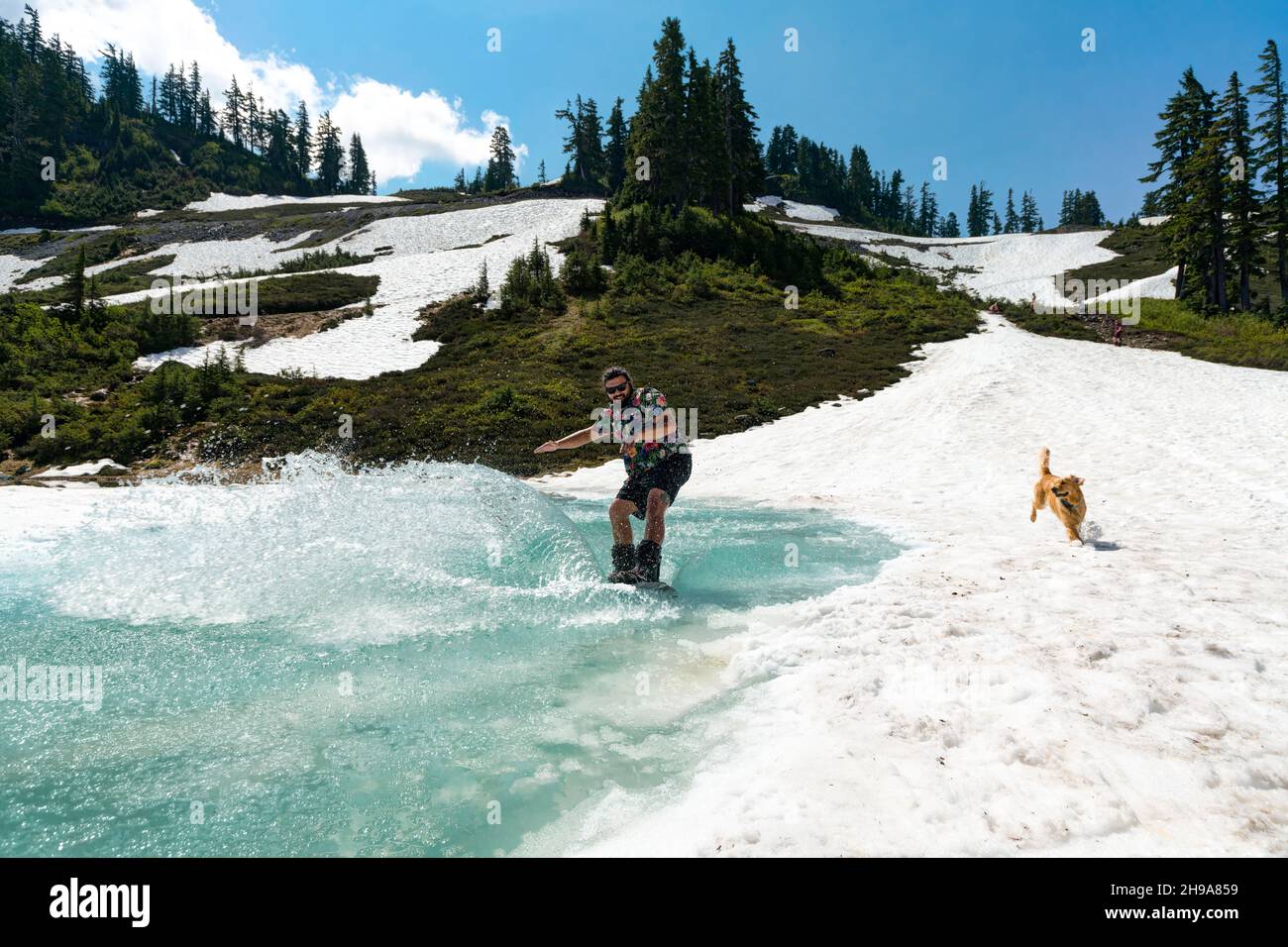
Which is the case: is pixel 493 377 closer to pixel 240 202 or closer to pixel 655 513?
pixel 655 513

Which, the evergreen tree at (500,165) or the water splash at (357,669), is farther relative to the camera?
the evergreen tree at (500,165)

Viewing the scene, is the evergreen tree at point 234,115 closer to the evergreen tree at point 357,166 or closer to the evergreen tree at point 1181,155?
the evergreen tree at point 357,166

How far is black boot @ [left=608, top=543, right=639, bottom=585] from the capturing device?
6.66 m

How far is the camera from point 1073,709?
3451 mm

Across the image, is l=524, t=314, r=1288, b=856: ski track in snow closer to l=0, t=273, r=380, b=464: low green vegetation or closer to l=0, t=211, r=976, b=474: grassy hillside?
l=0, t=211, r=976, b=474: grassy hillside

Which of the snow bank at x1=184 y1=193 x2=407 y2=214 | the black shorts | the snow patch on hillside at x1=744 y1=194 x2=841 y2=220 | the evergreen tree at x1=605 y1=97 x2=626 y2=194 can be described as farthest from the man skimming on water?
the snow patch on hillside at x1=744 y1=194 x2=841 y2=220

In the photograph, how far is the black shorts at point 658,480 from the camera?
6574 mm

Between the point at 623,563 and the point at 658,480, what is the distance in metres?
0.96

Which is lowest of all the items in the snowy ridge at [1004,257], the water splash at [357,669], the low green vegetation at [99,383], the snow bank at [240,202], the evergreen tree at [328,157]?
the water splash at [357,669]

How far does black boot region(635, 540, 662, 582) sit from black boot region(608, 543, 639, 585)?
0.09 m

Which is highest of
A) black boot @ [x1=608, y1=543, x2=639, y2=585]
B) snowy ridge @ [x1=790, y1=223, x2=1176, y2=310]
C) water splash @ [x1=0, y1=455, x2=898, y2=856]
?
snowy ridge @ [x1=790, y1=223, x2=1176, y2=310]

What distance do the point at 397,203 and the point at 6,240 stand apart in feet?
129

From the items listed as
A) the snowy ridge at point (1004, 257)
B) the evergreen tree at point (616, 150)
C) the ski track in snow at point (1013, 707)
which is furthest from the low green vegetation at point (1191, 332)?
the evergreen tree at point (616, 150)

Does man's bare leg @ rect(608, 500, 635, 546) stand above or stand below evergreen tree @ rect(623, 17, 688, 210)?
below
